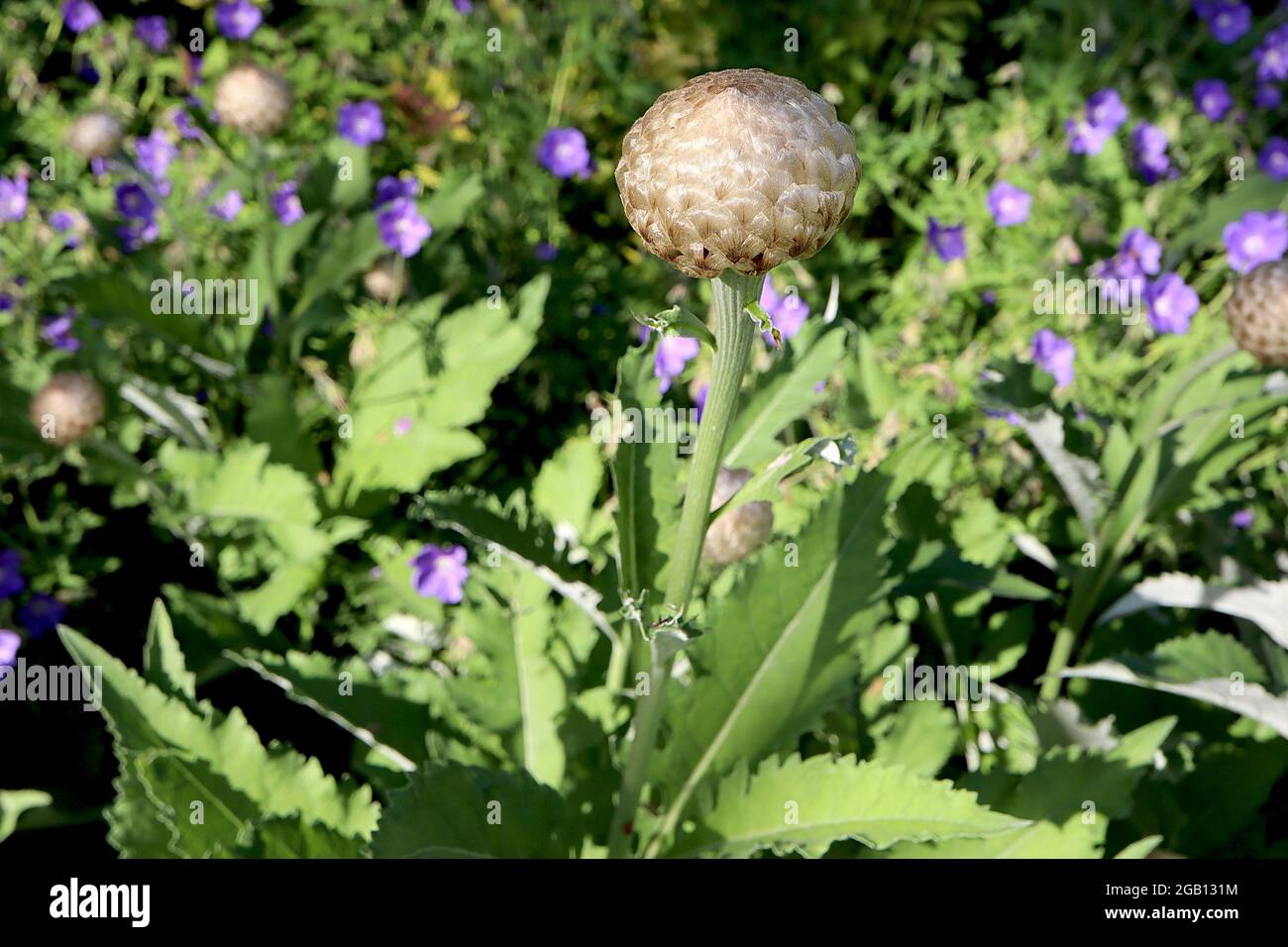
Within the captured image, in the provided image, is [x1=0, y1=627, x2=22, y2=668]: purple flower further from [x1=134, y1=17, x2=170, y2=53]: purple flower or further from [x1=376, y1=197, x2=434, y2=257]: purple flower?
[x1=134, y1=17, x2=170, y2=53]: purple flower

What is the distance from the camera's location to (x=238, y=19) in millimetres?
3418

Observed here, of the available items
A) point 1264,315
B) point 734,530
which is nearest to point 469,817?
point 734,530

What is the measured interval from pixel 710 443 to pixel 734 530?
0.63m

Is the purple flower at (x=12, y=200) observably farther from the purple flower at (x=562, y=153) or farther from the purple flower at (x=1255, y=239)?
the purple flower at (x=1255, y=239)

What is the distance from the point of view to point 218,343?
2.58 metres

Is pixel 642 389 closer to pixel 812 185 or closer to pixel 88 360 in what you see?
pixel 812 185

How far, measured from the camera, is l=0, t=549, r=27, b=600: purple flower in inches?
89.4

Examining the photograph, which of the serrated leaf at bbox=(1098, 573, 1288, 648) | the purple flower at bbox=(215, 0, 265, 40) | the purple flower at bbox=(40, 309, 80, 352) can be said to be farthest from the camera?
the purple flower at bbox=(215, 0, 265, 40)

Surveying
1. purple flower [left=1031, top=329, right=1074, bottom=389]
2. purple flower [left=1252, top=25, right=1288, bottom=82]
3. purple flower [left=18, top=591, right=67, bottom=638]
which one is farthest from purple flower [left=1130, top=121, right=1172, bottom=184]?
purple flower [left=18, top=591, right=67, bottom=638]

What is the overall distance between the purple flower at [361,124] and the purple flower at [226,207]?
1.13 ft

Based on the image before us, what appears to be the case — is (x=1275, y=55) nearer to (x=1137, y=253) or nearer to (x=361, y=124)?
(x=1137, y=253)

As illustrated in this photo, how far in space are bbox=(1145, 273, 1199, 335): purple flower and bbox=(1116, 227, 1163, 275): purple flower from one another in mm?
117

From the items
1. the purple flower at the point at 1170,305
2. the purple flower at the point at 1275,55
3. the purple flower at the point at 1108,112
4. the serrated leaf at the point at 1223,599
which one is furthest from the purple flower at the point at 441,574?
the purple flower at the point at 1275,55

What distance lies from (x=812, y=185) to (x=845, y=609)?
2.49 feet
